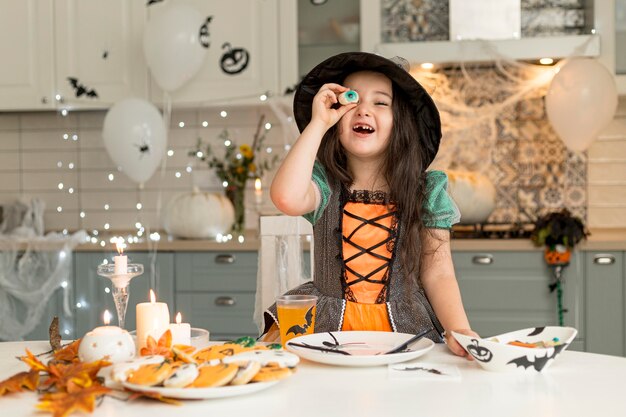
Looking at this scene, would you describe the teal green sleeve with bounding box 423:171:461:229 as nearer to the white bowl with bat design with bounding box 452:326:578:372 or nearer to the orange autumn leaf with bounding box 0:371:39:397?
the white bowl with bat design with bounding box 452:326:578:372

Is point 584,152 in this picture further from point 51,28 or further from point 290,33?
point 51,28

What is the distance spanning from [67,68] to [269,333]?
7.23 ft

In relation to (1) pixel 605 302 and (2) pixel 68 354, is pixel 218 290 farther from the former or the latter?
(2) pixel 68 354

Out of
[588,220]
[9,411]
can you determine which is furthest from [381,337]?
[588,220]

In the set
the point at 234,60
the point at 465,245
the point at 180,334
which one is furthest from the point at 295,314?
the point at 234,60

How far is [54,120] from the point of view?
12.1ft

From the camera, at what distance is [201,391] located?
0.97 meters

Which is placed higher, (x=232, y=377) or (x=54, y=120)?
(x=54, y=120)

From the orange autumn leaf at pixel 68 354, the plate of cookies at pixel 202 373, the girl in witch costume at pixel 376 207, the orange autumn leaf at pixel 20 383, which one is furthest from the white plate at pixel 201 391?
the girl in witch costume at pixel 376 207

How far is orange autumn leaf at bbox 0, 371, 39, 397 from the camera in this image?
1.01 metres

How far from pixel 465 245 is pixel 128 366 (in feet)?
6.96

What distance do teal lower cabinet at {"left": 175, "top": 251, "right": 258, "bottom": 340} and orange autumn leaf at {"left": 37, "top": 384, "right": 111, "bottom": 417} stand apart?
2140mm

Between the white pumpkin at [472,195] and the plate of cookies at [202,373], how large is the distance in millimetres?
2135

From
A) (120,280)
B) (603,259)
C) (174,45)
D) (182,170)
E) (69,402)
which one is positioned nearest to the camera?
(69,402)
